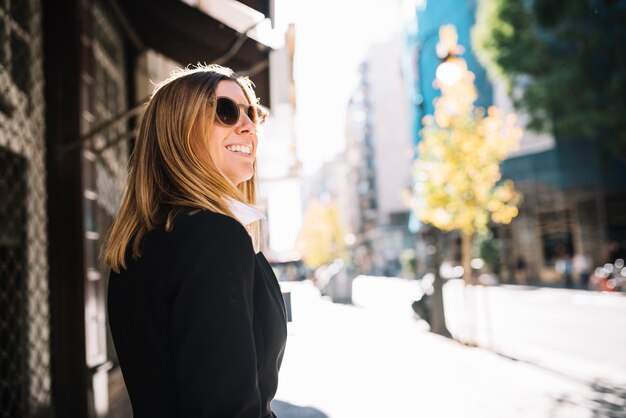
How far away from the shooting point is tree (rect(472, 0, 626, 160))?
22047 mm

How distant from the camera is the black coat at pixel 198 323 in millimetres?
1029

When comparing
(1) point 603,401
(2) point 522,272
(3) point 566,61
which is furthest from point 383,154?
(1) point 603,401

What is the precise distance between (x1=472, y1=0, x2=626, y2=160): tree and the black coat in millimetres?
23057

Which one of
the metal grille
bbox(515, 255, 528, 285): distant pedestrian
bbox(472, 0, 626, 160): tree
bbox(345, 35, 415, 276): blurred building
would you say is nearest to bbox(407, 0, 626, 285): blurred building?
bbox(515, 255, 528, 285): distant pedestrian

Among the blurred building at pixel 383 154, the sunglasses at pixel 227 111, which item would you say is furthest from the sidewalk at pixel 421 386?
the blurred building at pixel 383 154

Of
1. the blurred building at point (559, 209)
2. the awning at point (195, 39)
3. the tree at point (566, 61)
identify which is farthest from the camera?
the blurred building at point (559, 209)

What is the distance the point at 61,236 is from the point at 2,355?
918 mm

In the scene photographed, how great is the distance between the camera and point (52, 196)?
160 inches

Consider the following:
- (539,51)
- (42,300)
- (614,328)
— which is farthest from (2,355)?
(539,51)

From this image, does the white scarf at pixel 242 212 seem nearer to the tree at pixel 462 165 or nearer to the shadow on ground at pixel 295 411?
the shadow on ground at pixel 295 411

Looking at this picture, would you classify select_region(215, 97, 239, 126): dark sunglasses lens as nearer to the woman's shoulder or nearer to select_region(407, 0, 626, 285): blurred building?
the woman's shoulder

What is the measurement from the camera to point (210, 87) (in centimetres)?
137

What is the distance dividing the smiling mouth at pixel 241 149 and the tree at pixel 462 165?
14.6m

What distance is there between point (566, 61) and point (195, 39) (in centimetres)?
2294
